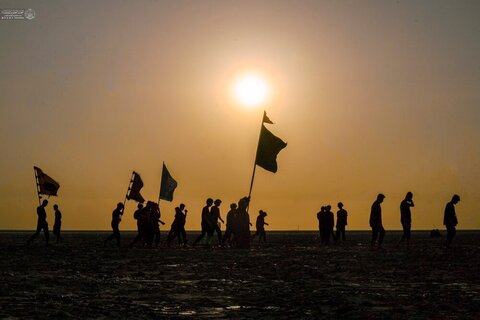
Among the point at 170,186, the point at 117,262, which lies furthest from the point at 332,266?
the point at 170,186

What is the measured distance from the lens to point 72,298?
40.5 ft

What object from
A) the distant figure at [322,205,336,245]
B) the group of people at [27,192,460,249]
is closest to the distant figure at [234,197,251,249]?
the group of people at [27,192,460,249]

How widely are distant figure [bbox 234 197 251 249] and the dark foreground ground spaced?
7.26 metres

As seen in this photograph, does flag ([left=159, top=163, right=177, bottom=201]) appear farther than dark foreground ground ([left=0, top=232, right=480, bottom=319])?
Yes

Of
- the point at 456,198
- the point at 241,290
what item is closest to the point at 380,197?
the point at 456,198

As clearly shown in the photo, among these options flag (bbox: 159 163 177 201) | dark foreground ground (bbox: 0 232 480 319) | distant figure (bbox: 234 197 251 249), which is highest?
flag (bbox: 159 163 177 201)

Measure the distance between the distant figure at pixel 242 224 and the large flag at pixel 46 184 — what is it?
1116 centimetres

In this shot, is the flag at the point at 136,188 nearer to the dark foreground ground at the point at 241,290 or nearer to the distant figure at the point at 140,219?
the distant figure at the point at 140,219

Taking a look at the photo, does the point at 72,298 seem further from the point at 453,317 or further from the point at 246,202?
the point at 246,202

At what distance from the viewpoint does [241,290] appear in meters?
13.7

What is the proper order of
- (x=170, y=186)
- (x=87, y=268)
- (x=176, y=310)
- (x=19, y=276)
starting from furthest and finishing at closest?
(x=170, y=186)
(x=87, y=268)
(x=19, y=276)
(x=176, y=310)

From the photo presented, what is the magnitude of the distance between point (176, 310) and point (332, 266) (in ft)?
32.7

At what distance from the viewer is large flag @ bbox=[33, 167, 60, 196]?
37.0 metres

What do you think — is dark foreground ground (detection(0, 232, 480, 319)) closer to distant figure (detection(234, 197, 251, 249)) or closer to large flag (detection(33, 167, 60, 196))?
distant figure (detection(234, 197, 251, 249))
